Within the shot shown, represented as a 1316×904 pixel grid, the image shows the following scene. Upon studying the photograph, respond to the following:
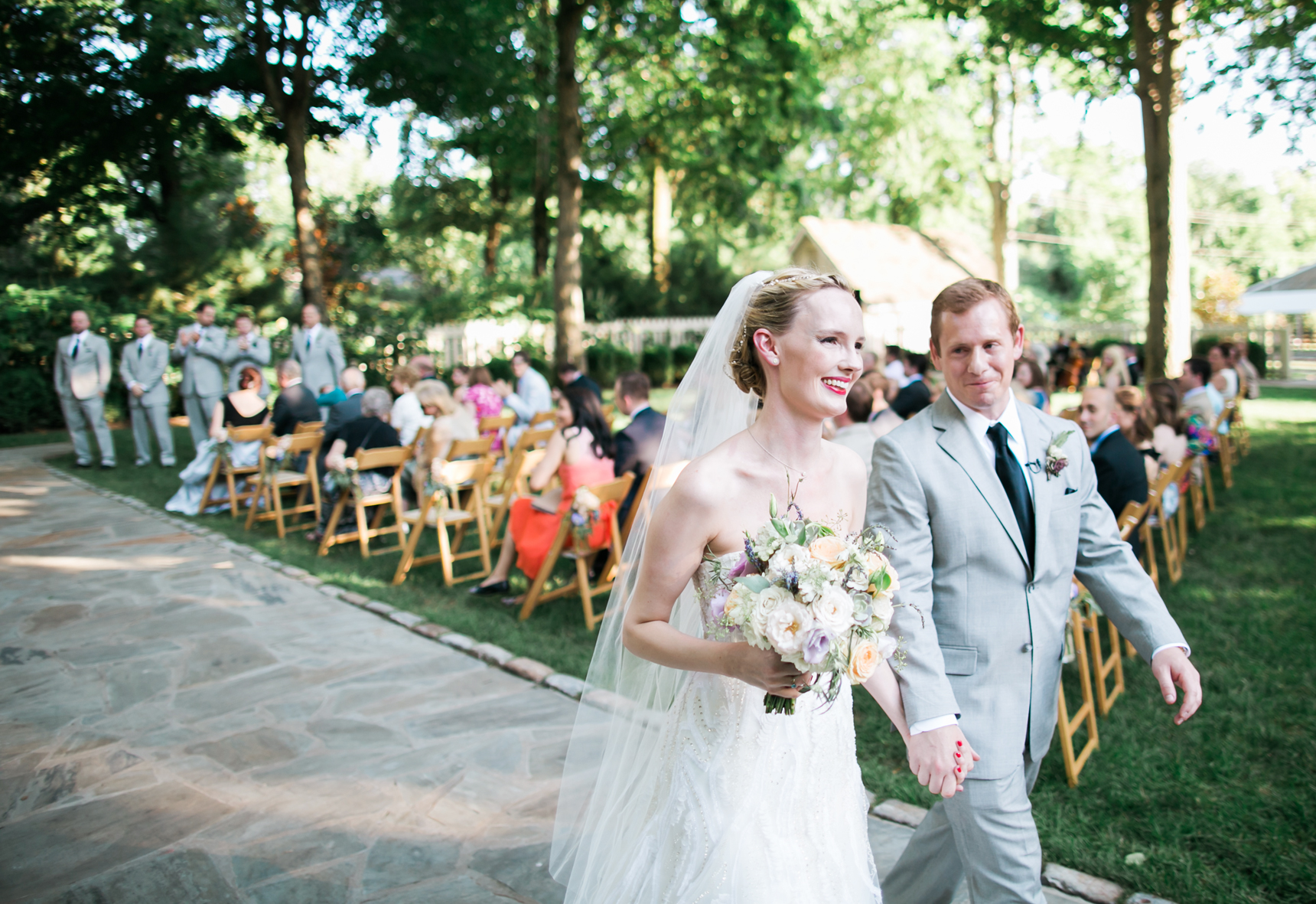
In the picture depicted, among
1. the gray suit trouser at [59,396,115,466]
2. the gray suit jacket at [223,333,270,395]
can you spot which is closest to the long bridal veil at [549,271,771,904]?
the gray suit jacket at [223,333,270,395]

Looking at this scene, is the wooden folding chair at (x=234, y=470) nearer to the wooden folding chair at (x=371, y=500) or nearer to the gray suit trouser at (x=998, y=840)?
the wooden folding chair at (x=371, y=500)

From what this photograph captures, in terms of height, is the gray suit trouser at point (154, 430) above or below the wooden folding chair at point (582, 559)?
above

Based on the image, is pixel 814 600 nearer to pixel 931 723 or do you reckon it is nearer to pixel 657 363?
pixel 931 723

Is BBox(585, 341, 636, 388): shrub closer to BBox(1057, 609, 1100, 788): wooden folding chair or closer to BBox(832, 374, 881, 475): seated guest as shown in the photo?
BBox(832, 374, 881, 475): seated guest

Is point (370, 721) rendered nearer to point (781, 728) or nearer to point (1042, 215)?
point (781, 728)

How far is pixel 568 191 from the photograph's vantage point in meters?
14.4

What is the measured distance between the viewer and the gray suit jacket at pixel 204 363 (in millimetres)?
12188

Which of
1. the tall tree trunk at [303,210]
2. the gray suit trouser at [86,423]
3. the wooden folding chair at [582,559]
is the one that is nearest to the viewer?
the wooden folding chair at [582,559]

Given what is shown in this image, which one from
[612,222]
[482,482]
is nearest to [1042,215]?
[612,222]

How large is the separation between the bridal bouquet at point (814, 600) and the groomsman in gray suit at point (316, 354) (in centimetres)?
1121

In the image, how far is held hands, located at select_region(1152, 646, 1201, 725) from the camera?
2.13 m

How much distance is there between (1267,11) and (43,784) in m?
13.9

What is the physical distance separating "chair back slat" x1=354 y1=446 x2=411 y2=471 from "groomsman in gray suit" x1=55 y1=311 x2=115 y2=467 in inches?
287

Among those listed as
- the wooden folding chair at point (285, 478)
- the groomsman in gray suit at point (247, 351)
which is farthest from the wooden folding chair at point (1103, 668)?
the groomsman in gray suit at point (247, 351)
